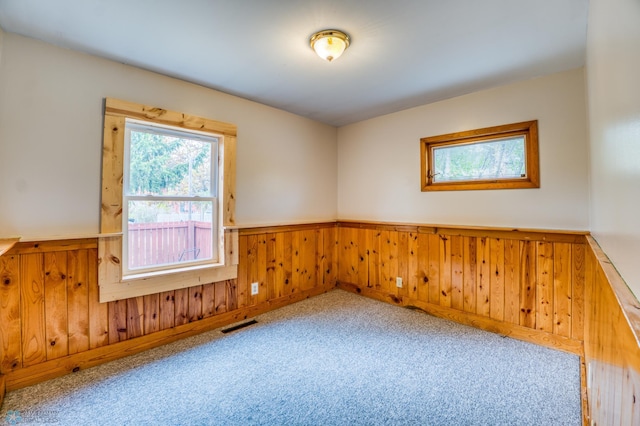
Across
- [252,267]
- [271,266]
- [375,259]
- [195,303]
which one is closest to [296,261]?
[271,266]

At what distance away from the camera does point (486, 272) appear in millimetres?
2795

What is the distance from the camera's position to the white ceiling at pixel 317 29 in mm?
1665

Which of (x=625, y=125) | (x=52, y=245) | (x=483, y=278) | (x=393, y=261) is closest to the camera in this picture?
(x=625, y=125)

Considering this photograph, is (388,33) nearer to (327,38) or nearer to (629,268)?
(327,38)

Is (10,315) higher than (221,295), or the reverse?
(10,315)

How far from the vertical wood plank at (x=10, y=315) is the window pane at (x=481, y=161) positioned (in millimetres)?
3662

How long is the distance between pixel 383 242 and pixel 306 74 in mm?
2131

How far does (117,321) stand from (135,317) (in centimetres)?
12

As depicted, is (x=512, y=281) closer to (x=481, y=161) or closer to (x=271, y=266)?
(x=481, y=161)

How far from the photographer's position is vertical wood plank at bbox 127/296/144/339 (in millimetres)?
2326

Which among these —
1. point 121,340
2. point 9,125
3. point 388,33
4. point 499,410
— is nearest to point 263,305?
point 121,340

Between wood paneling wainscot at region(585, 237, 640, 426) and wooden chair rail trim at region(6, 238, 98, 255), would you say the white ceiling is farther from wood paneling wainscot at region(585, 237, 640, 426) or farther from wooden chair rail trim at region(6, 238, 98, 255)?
wood paneling wainscot at region(585, 237, 640, 426)

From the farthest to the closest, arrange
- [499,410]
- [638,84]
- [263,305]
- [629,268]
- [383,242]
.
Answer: [383,242]
[263,305]
[499,410]
[629,268]
[638,84]

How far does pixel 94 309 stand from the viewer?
2168 mm
